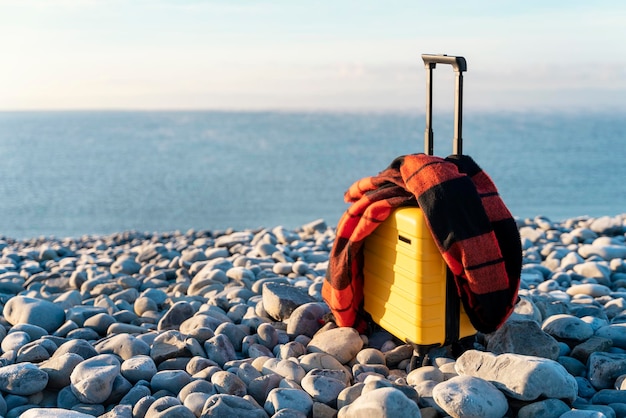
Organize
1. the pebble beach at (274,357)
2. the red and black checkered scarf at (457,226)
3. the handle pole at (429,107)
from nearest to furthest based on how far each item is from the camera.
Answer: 1. the pebble beach at (274,357)
2. the red and black checkered scarf at (457,226)
3. the handle pole at (429,107)

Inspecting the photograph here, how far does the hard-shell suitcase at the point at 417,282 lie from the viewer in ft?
9.70

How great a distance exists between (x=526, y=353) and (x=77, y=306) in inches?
97.8

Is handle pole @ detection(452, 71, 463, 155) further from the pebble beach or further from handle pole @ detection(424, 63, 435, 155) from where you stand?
the pebble beach

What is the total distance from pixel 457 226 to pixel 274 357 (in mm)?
1058

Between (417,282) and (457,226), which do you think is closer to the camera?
(457,226)

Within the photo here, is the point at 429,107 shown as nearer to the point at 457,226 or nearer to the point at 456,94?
the point at 456,94

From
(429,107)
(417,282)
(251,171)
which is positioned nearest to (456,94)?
(429,107)

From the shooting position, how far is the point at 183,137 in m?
35.3

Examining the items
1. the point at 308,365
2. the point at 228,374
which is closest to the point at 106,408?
the point at 228,374

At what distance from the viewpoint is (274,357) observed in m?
3.30

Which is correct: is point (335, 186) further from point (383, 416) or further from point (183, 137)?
point (183, 137)

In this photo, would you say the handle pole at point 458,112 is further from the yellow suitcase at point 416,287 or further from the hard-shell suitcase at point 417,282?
the yellow suitcase at point 416,287

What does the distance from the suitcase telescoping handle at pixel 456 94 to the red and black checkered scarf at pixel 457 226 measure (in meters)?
0.11

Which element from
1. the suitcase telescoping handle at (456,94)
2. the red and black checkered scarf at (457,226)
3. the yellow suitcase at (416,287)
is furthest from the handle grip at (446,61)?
the yellow suitcase at (416,287)
